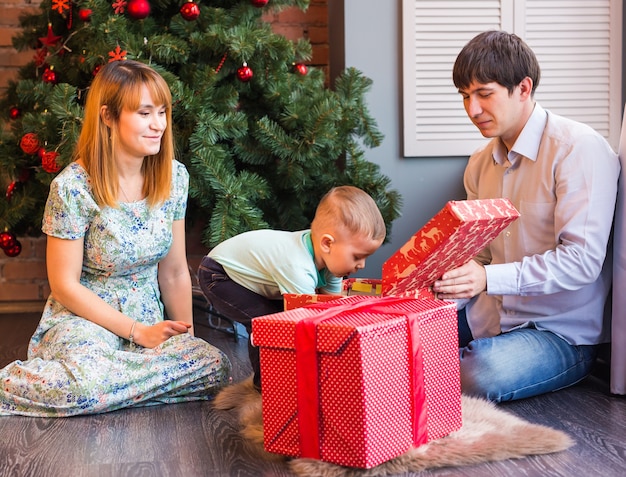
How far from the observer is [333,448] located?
1.47 m

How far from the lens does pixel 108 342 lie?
2072 millimetres

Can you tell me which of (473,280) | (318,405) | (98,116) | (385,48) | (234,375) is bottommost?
(234,375)

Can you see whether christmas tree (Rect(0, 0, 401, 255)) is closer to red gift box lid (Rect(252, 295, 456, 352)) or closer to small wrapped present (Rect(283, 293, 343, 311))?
small wrapped present (Rect(283, 293, 343, 311))

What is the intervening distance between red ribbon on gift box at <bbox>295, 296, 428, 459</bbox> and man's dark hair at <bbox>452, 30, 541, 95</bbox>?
74cm

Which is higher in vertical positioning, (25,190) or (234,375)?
(25,190)

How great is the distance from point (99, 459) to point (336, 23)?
86.5 inches

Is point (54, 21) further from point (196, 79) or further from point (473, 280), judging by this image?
point (473, 280)

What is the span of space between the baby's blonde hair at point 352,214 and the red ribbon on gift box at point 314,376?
11.3 inches

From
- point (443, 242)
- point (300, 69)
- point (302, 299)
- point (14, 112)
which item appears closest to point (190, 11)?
point (300, 69)


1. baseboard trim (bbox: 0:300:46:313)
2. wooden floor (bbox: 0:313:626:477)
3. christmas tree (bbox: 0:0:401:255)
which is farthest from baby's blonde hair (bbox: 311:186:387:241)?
baseboard trim (bbox: 0:300:46:313)

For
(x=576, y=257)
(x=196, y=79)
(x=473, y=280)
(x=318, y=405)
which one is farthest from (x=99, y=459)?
(x=196, y=79)

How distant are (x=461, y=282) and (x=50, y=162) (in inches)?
58.1

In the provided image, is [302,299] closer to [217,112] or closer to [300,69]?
[217,112]

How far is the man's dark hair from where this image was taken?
1.96 meters
